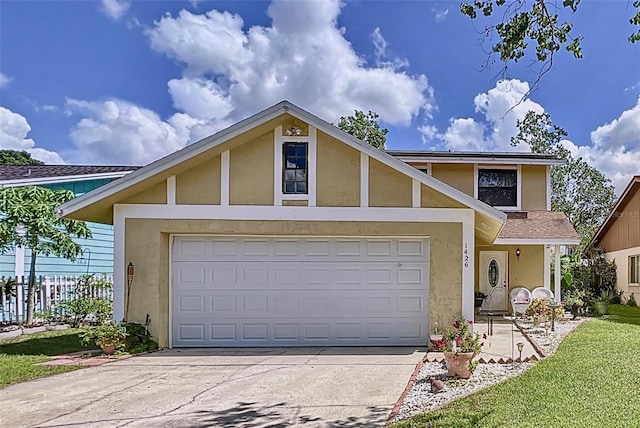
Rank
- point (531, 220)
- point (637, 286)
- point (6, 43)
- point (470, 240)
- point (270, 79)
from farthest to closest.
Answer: point (637, 286) < point (270, 79) < point (531, 220) < point (6, 43) < point (470, 240)

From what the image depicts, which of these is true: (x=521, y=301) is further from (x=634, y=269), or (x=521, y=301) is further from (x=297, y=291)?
(x=634, y=269)

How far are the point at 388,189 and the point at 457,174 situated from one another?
25.8ft

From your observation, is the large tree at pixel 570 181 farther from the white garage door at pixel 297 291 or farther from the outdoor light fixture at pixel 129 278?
the outdoor light fixture at pixel 129 278

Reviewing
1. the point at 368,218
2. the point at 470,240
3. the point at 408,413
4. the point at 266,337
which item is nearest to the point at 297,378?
the point at 408,413

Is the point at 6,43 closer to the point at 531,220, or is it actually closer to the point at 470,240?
the point at 470,240

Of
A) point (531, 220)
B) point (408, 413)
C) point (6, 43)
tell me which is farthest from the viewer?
point (531, 220)

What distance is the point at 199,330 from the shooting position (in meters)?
10.9

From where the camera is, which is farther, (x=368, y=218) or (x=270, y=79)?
(x=270, y=79)

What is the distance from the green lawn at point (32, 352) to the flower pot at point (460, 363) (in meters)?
6.29

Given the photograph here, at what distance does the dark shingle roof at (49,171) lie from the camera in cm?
1603

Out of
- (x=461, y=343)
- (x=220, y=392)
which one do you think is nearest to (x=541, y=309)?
(x=461, y=343)

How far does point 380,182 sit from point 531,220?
8654 mm

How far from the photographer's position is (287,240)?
11.0 meters

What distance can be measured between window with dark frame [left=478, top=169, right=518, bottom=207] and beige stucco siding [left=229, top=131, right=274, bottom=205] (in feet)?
31.6
